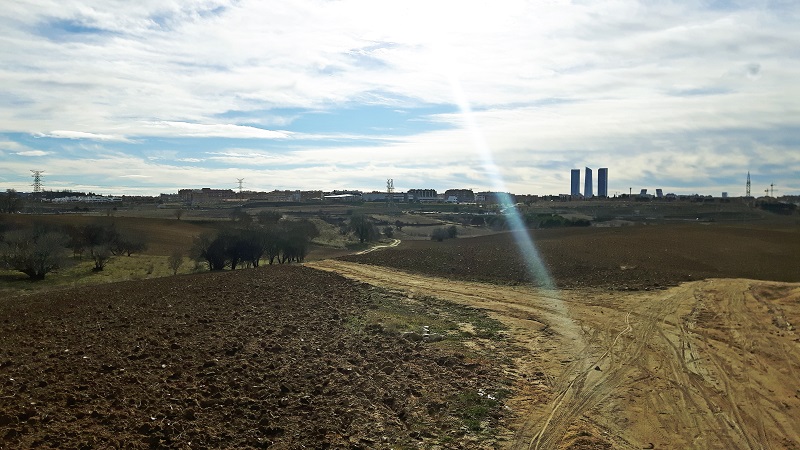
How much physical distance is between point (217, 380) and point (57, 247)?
29301 mm

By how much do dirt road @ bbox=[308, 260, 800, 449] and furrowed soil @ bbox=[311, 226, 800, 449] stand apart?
4cm

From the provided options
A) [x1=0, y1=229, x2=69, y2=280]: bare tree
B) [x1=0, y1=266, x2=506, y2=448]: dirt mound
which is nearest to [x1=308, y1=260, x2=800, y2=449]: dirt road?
[x1=0, y1=266, x2=506, y2=448]: dirt mound

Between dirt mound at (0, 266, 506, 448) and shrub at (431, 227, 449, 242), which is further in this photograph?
shrub at (431, 227, 449, 242)

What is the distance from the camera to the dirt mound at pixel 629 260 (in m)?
29.5

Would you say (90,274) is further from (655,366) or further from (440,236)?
(440,236)

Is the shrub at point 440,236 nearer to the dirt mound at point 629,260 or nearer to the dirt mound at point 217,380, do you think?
the dirt mound at point 629,260

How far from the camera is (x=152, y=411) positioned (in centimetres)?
909

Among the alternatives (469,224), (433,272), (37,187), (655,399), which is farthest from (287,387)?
(37,187)

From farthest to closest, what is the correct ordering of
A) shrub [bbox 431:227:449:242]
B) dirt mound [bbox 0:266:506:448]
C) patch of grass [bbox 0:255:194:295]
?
shrub [bbox 431:227:449:242], patch of grass [bbox 0:255:194:295], dirt mound [bbox 0:266:506:448]

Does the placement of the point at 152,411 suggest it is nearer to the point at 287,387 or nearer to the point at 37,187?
the point at 287,387

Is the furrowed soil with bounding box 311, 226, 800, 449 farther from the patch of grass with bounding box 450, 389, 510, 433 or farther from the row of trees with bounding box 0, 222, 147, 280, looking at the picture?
the row of trees with bounding box 0, 222, 147, 280

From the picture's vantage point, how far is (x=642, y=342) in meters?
17.2

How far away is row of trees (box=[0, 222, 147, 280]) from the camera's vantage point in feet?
110

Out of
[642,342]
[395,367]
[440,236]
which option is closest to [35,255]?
[395,367]
